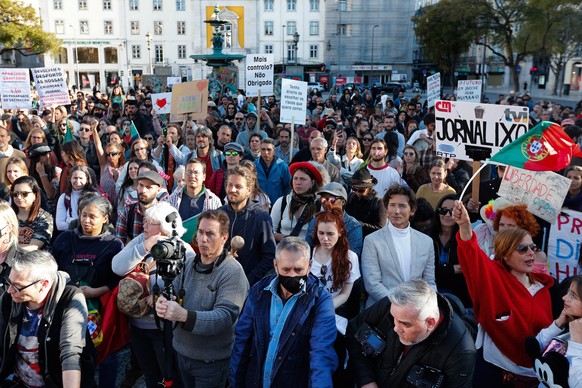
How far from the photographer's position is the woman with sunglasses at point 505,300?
350 centimetres

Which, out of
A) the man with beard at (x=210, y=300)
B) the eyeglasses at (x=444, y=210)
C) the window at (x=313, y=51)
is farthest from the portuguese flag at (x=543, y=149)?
the window at (x=313, y=51)

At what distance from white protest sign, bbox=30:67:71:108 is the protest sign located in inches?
105

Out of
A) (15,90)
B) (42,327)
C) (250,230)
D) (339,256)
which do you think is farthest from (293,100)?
(42,327)

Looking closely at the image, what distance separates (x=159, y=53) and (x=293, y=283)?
68.8m

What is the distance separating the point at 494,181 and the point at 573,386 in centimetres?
349

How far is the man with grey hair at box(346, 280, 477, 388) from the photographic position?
111 inches

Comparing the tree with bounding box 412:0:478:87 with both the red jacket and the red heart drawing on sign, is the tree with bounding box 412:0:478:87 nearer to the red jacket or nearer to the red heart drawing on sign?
the red heart drawing on sign

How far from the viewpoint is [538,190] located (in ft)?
15.6

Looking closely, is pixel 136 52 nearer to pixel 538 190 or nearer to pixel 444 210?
pixel 444 210

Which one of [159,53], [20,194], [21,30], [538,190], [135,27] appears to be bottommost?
[20,194]

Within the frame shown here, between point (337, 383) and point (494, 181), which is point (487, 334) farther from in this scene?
point (494, 181)

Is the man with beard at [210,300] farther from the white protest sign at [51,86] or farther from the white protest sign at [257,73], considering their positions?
the white protest sign at [51,86]

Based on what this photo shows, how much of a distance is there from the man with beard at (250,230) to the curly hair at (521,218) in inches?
75.2

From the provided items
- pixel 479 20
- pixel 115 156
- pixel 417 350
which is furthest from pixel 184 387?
pixel 479 20
